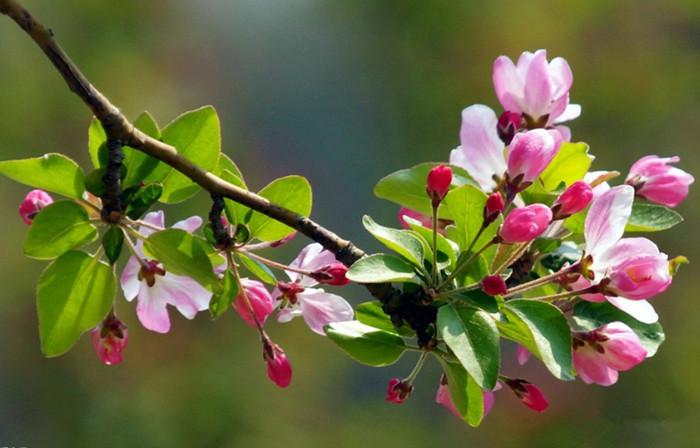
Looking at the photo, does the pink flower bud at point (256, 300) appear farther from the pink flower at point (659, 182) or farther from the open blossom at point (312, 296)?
the pink flower at point (659, 182)

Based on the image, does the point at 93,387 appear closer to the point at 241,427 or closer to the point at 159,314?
the point at 241,427

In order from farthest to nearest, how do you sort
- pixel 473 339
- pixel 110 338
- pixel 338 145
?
pixel 338 145, pixel 110 338, pixel 473 339

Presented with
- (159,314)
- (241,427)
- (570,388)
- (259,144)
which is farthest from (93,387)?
(159,314)

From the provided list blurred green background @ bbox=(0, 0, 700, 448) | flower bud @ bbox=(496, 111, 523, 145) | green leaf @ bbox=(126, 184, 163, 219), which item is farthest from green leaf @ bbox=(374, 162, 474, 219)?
blurred green background @ bbox=(0, 0, 700, 448)

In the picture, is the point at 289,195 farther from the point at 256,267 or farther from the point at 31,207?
the point at 31,207

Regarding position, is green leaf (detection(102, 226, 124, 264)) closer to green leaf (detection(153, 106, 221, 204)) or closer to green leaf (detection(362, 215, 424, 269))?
green leaf (detection(153, 106, 221, 204))

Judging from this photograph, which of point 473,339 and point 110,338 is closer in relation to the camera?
point 473,339

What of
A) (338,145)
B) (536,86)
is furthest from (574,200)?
(338,145)
